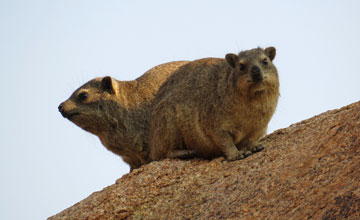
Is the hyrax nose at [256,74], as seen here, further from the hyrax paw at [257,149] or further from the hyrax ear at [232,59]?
the hyrax paw at [257,149]

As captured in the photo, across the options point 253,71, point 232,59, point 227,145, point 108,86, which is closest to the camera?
point 253,71

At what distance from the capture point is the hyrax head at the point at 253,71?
468 inches

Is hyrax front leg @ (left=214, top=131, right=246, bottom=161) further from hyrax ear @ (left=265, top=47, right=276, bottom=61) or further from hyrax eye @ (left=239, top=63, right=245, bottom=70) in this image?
hyrax ear @ (left=265, top=47, right=276, bottom=61)

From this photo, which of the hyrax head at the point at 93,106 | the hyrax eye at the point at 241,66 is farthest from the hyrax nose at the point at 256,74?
the hyrax head at the point at 93,106

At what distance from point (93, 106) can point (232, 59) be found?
4.12m

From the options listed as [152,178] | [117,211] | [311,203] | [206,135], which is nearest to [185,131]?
[206,135]

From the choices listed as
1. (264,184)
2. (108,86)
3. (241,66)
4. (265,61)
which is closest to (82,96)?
(108,86)

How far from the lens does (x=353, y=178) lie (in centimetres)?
856

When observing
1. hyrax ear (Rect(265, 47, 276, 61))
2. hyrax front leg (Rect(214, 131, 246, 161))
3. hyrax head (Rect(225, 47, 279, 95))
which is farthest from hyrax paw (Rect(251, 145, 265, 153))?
hyrax ear (Rect(265, 47, 276, 61))

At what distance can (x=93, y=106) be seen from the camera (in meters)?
15.1

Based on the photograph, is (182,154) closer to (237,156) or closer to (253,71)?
(237,156)

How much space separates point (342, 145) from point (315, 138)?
1207mm

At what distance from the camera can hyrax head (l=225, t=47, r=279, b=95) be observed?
11875 millimetres

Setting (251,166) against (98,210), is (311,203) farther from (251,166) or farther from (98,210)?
(98,210)
